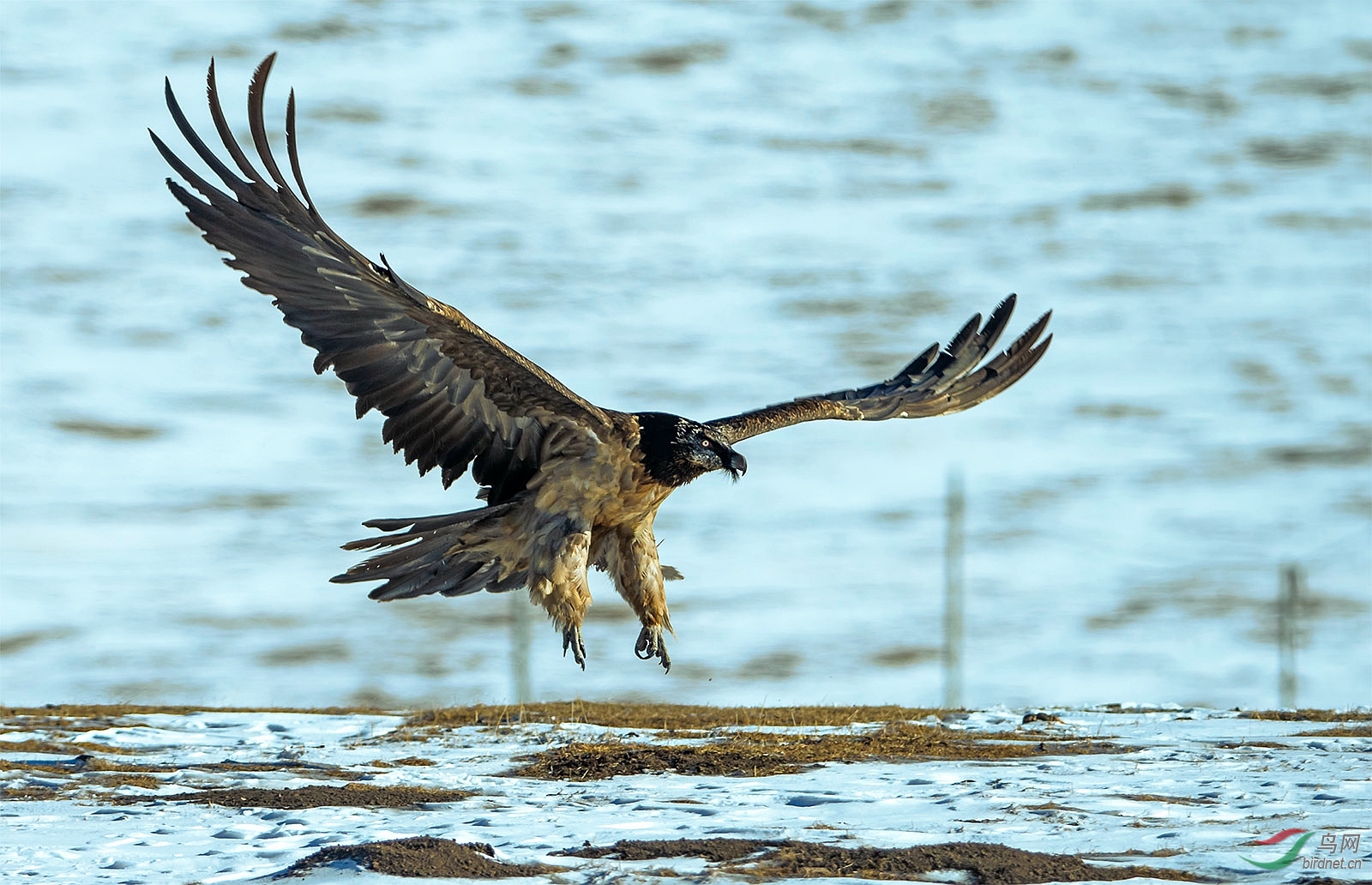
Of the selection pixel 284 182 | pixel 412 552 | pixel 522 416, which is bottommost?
pixel 412 552

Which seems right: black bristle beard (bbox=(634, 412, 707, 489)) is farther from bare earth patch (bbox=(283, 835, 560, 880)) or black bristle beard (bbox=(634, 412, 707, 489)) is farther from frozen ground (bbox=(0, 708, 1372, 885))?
bare earth patch (bbox=(283, 835, 560, 880))

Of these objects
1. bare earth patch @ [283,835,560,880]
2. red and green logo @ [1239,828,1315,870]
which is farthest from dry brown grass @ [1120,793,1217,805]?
bare earth patch @ [283,835,560,880]

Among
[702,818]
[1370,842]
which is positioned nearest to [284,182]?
[702,818]

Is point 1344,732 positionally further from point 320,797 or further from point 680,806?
point 320,797

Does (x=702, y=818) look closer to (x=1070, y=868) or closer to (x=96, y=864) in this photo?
(x=1070, y=868)

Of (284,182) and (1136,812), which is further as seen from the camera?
(284,182)

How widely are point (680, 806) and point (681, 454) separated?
2.09 metres

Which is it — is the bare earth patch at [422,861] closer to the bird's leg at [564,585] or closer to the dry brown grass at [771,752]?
the dry brown grass at [771,752]

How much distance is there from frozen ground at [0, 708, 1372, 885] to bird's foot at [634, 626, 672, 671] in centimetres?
42

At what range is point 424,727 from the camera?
8633 mm

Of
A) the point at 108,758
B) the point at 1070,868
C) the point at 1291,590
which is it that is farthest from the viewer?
the point at 1291,590

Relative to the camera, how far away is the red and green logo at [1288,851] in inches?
191

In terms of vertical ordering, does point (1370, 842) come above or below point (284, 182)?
below

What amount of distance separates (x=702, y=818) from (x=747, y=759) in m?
1.41
